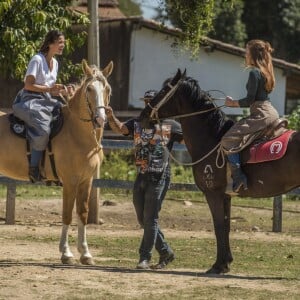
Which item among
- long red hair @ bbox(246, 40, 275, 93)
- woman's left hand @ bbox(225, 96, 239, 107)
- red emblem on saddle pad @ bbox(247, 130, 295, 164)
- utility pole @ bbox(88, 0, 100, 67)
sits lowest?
red emblem on saddle pad @ bbox(247, 130, 295, 164)

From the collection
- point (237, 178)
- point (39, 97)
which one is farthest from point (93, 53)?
point (237, 178)

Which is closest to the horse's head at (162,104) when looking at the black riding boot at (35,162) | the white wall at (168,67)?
the black riding boot at (35,162)

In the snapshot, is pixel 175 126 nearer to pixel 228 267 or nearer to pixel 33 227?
pixel 228 267

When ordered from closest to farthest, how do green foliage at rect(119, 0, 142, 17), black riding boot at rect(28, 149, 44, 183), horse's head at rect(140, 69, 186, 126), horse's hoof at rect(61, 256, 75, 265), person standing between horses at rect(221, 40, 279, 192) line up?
person standing between horses at rect(221, 40, 279, 192), horse's head at rect(140, 69, 186, 126), horse's hoof at rect(61, 256, 75, 265), black riding boot at rect(28, 149, 44, 183), green foliage at rect(119, 0, 142, 17)

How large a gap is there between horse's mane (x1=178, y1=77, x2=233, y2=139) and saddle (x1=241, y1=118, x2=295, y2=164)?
0.50m

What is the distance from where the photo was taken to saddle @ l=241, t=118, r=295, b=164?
10.4m

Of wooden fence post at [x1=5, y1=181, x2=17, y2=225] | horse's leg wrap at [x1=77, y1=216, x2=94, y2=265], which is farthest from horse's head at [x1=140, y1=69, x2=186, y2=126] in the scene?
wooden fence post at [x1=5, y1=181, x2=17, y2=225]

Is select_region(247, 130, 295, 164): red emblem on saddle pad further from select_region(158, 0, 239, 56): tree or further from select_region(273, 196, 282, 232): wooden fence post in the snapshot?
select_region(158, 0, 239, 56): tree

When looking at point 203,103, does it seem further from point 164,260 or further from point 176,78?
point 164,260

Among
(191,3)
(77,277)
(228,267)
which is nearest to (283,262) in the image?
(228,267)

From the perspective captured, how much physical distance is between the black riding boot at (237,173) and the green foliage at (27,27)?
6450 mm

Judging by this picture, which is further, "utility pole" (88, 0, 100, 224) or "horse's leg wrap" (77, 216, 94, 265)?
"utility pole" (88, 0, 100, 224)

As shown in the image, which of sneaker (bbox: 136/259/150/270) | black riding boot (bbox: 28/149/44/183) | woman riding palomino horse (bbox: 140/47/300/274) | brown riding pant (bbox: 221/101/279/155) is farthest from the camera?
black riding boot (bbox: 28/149/44/183)

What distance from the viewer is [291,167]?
10.4m
